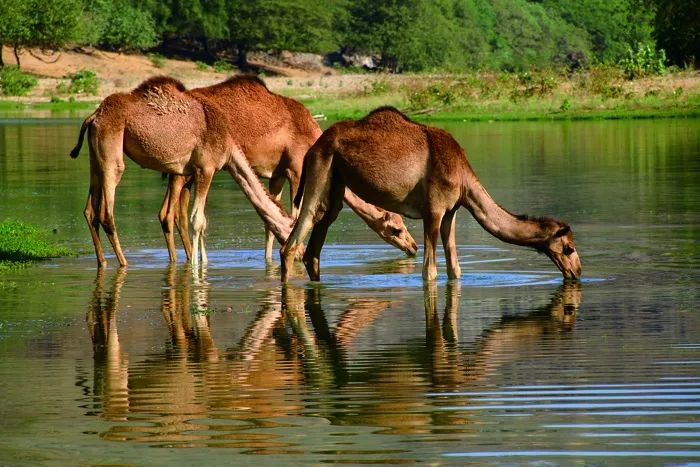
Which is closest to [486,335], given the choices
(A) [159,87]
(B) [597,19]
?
(A) [159,87]

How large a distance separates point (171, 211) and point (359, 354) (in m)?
6.63

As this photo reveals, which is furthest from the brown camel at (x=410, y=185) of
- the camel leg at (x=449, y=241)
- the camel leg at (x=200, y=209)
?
the camel leg at (x=200, y=209)

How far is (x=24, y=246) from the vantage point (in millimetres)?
16172

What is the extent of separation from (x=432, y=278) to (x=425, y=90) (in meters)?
41.2

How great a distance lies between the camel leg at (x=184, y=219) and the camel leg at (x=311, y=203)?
6.69ft

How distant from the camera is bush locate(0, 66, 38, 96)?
244 feet

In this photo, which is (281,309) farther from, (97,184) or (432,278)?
(97,184)

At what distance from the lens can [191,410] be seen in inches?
315

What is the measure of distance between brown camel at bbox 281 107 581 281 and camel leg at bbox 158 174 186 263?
8.08 feet

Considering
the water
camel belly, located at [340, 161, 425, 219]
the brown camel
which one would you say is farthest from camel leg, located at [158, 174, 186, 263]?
camel belly, located at [340, 161, 425, 219]

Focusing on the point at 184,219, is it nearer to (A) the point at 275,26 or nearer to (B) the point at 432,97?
(B) the point at 432,97

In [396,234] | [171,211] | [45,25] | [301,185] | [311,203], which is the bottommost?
[45,25]

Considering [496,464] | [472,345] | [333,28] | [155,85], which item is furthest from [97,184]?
[333,28]

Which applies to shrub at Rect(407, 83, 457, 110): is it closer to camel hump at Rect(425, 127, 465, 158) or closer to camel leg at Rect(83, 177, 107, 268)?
camel leg at Rect(83, 177, 107, 268)
